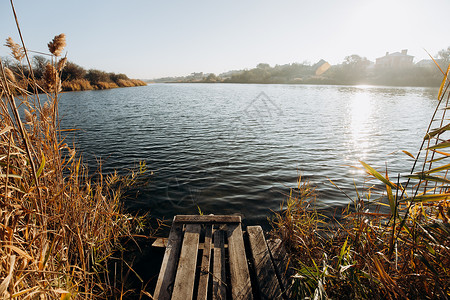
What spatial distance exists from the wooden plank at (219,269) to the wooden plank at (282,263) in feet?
2.34

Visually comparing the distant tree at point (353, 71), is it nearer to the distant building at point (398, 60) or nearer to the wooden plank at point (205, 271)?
the distant building at point (398, 60)

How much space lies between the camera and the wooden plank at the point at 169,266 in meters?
2.39

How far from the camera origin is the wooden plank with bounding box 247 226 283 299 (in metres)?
2.40

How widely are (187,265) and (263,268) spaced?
99cm

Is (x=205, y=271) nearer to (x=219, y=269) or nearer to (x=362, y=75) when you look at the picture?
(x=219, y=269)

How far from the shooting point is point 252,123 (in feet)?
44.1

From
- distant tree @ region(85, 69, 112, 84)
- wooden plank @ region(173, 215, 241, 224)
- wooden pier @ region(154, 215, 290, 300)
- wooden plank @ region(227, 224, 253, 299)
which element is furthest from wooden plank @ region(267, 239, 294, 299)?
distant tree @ region(85, 69, 112, 84)

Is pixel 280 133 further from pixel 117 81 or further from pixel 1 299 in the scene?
pixel 117 81

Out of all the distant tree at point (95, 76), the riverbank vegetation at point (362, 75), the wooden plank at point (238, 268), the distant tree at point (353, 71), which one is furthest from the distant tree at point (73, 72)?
the distant tree at point (353, 71)

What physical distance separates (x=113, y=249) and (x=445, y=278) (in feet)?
13.1

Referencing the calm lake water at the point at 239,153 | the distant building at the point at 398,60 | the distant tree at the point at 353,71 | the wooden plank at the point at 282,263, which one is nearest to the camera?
the wooden plank at the point at 282,263

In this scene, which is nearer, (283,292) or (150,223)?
(283,292)

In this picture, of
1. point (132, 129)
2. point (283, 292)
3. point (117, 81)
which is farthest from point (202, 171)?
point (117, 81)

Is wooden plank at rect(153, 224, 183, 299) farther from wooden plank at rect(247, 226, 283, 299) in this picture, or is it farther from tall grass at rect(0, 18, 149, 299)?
wooden plank at rect(247, 226, 283, 299)
